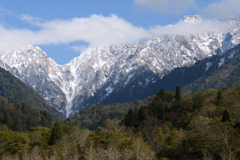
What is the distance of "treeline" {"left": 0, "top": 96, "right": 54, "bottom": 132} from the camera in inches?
6247

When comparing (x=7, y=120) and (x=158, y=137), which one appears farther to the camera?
(x=7, y=120)

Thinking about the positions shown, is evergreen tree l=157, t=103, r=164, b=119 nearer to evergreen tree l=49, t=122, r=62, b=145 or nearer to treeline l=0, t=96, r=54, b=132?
evergreen tree l=49, t=122, r=62, b=145

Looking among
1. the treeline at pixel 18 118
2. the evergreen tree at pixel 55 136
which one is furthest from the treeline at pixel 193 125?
the treeline at pixel 18 118

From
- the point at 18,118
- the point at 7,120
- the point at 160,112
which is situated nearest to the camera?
the point at 160,112

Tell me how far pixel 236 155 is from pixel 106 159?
26.5 m

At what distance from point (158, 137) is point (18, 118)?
125 m

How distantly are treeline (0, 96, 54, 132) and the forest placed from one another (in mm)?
72775

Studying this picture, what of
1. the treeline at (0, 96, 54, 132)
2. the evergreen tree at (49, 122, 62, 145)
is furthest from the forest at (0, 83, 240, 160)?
the treeline at (0, 96, 54, 132)

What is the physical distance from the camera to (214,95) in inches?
4247

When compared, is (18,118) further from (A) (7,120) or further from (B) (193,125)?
(B) (193,125)

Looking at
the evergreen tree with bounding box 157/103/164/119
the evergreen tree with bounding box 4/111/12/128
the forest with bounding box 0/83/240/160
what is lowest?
the forest with bounding box 0/83/240/160

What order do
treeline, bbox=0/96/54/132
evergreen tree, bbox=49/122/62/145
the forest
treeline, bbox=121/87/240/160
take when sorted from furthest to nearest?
treeline, bbox=0/96/54/132 < evergreen tree, bbox=49/122/62/145 < the forest < treeline, bbox=121/87/240/160

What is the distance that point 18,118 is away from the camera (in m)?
173

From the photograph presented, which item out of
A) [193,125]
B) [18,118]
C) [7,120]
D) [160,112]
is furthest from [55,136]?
[18,118]
